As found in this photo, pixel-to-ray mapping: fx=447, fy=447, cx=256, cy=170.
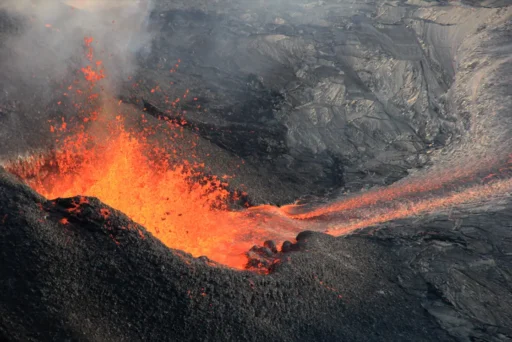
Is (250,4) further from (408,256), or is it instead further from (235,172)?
(408,256)

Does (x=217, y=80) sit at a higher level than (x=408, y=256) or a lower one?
higher

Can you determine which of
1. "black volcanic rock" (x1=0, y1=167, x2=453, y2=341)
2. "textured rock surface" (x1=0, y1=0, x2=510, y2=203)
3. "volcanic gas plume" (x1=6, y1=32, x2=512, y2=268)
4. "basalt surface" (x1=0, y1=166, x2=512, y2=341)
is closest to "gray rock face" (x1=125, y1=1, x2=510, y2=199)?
"textured rock surface" (x1=0, y1=0, x2=510, y2=203)

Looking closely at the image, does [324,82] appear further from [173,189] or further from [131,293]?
[131,293]

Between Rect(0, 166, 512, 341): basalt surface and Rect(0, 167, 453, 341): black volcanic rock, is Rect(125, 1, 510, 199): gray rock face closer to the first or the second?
Rect(0, 166, 512, 341): basalt surface

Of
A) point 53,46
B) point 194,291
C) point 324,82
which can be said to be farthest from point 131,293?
point 324,82

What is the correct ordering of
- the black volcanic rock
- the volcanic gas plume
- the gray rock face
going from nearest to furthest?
the black volcanic rock → the volcanic gas plume → the gray rock face

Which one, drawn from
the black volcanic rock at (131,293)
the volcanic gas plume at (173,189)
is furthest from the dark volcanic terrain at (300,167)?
the volcanic gas plume at (173,189)

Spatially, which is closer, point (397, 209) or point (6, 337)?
point (6, 337)

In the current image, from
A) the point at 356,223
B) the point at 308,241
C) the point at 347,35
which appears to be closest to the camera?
the point at 308,241

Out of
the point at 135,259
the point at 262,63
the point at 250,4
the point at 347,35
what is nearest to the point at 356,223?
the point at 135,259
